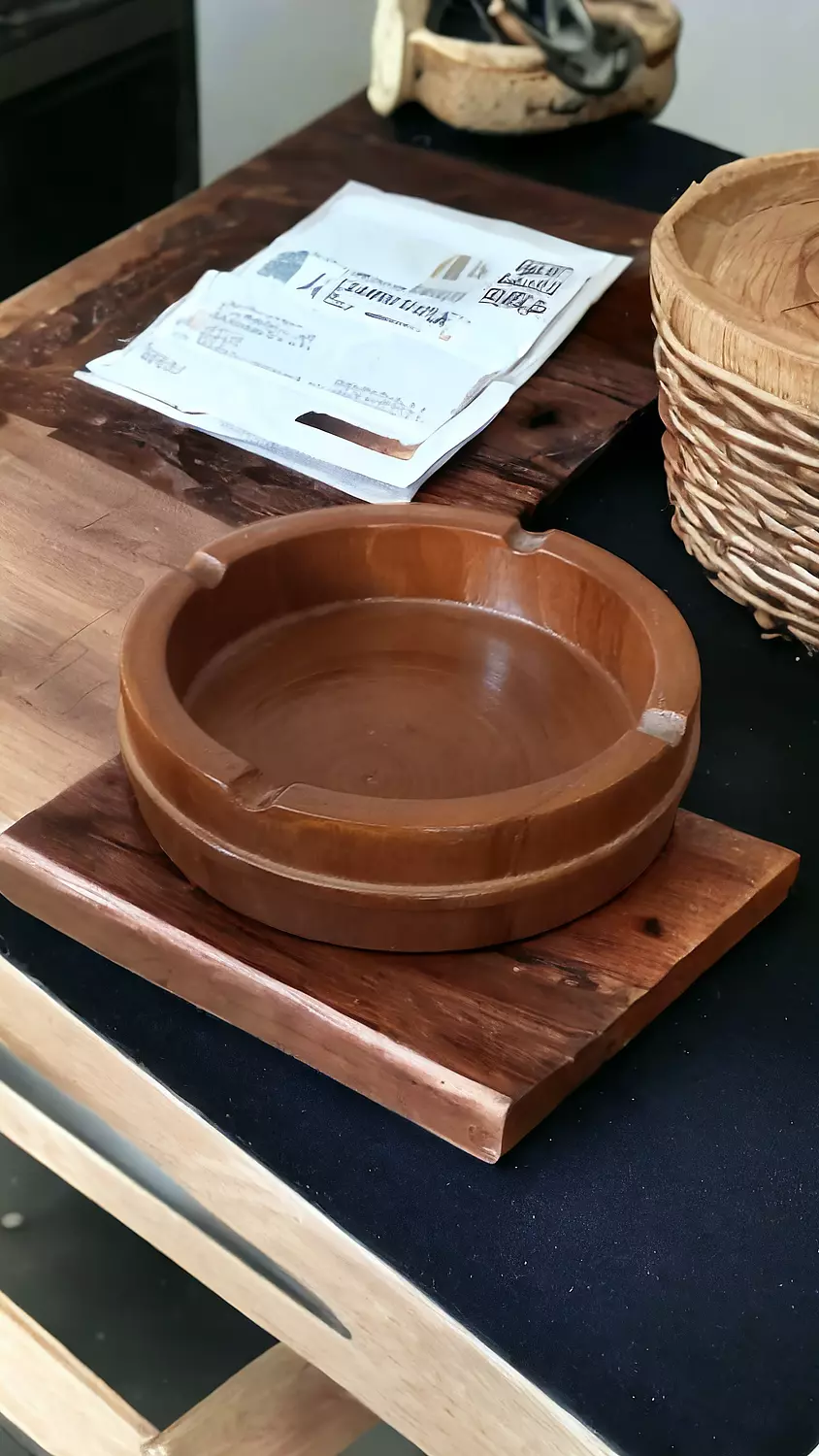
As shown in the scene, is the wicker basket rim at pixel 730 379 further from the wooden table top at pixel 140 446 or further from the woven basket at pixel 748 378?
the wooden table top at pixel 140 446

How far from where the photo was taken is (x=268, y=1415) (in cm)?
76

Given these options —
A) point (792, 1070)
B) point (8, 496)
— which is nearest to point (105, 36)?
point (8, 496)

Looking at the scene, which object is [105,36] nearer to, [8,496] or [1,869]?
[8,496]

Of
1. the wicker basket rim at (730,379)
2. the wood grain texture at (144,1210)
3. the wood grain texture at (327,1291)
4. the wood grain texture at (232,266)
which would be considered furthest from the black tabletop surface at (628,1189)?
the wood grain texture at (232,266)

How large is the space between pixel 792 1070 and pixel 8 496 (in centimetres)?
60

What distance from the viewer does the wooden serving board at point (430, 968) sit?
550 mm

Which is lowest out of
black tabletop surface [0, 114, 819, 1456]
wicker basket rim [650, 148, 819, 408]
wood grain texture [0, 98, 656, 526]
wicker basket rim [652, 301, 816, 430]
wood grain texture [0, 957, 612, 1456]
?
wood grain texture [0, 957, 612, 1456]

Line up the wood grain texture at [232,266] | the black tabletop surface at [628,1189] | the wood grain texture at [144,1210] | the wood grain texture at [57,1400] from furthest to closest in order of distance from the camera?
1. the wood grain texture at [232,266]
2. the wood grain texture at [57,1400]
3. the wood grain texture at [144,1210]
4. the black tabletop surface at [628,1189]

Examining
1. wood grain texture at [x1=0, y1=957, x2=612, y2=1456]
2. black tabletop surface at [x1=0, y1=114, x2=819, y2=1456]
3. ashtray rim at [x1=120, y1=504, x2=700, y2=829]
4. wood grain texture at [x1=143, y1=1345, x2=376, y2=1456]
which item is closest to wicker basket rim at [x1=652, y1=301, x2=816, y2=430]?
ashtray rim at [x1=120, y1=504, x2=700, y2=829]

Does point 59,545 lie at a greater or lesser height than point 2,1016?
greater

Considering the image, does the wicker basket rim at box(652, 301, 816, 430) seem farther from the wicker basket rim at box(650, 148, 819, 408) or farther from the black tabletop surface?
the black tabletop surface

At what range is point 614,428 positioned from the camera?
3.17 feet

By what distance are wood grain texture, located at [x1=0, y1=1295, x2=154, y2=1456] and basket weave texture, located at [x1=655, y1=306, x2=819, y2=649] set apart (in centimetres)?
60

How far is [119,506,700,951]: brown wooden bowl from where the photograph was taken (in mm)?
544
